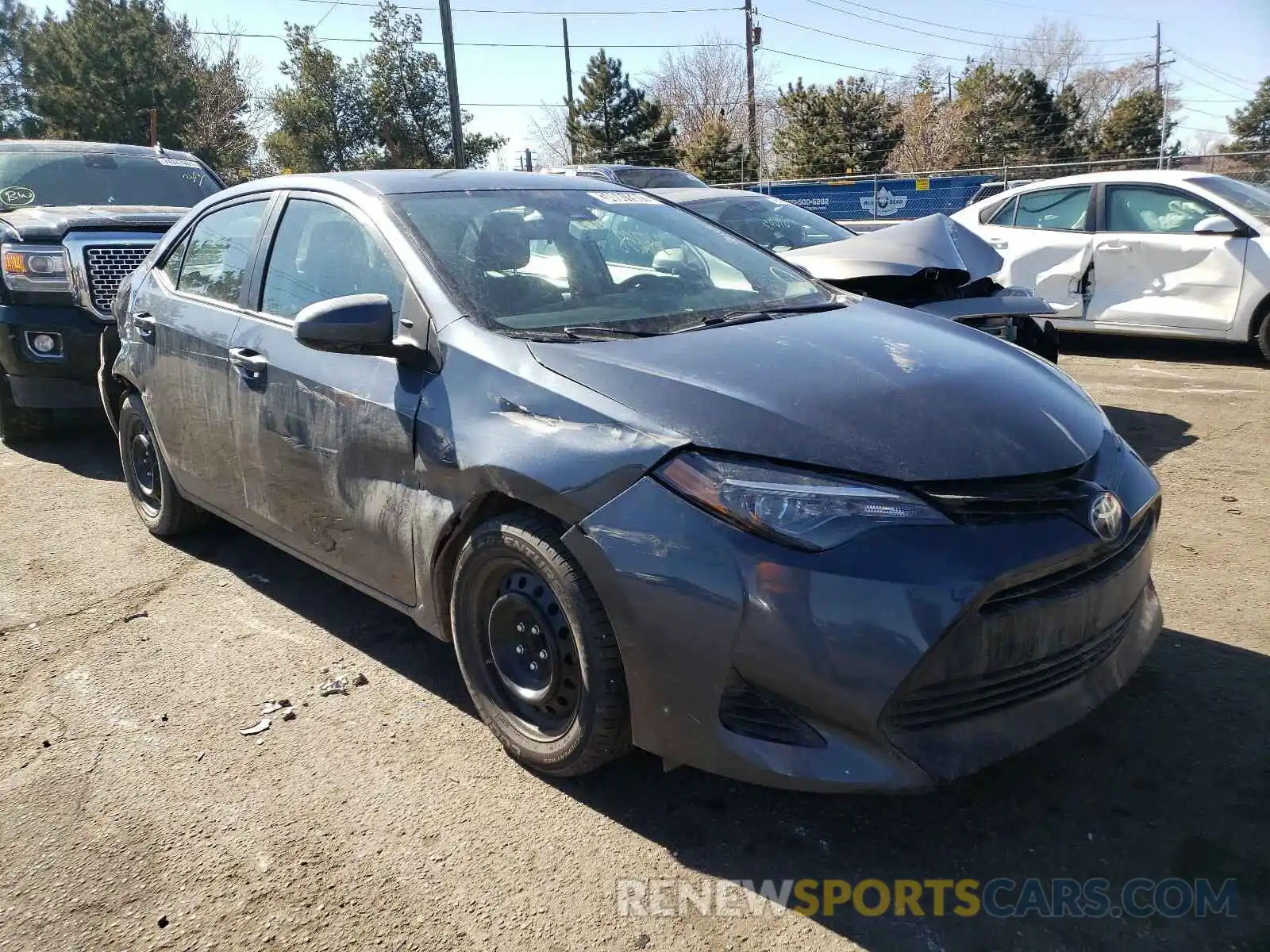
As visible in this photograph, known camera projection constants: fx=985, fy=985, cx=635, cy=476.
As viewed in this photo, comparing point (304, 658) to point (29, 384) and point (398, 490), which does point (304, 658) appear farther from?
point (29, 384)

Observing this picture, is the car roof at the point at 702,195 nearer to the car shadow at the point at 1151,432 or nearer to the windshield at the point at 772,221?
the windshield at the point at 772,221

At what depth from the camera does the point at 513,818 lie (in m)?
2.61

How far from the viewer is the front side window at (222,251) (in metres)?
3.85

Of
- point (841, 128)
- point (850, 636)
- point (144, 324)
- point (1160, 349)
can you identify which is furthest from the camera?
point (841, 128)

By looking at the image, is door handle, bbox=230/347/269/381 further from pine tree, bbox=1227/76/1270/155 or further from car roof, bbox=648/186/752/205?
pine tree, bbox=1227/76/1270/155

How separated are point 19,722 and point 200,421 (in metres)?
1.29

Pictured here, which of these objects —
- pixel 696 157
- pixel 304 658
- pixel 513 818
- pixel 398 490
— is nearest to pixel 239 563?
pixel 304 658

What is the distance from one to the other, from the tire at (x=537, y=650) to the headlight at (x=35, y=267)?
4.81m

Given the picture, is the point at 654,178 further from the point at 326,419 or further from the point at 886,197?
the point at 886,197

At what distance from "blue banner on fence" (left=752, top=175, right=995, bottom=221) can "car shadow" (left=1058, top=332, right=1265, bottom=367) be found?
13.5 m

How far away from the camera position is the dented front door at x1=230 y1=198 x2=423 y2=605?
2.98 meters

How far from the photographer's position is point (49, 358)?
620 centimetres

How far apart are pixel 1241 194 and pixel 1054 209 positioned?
55.8 inches

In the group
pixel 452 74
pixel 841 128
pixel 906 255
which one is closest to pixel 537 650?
pixel 906 255
